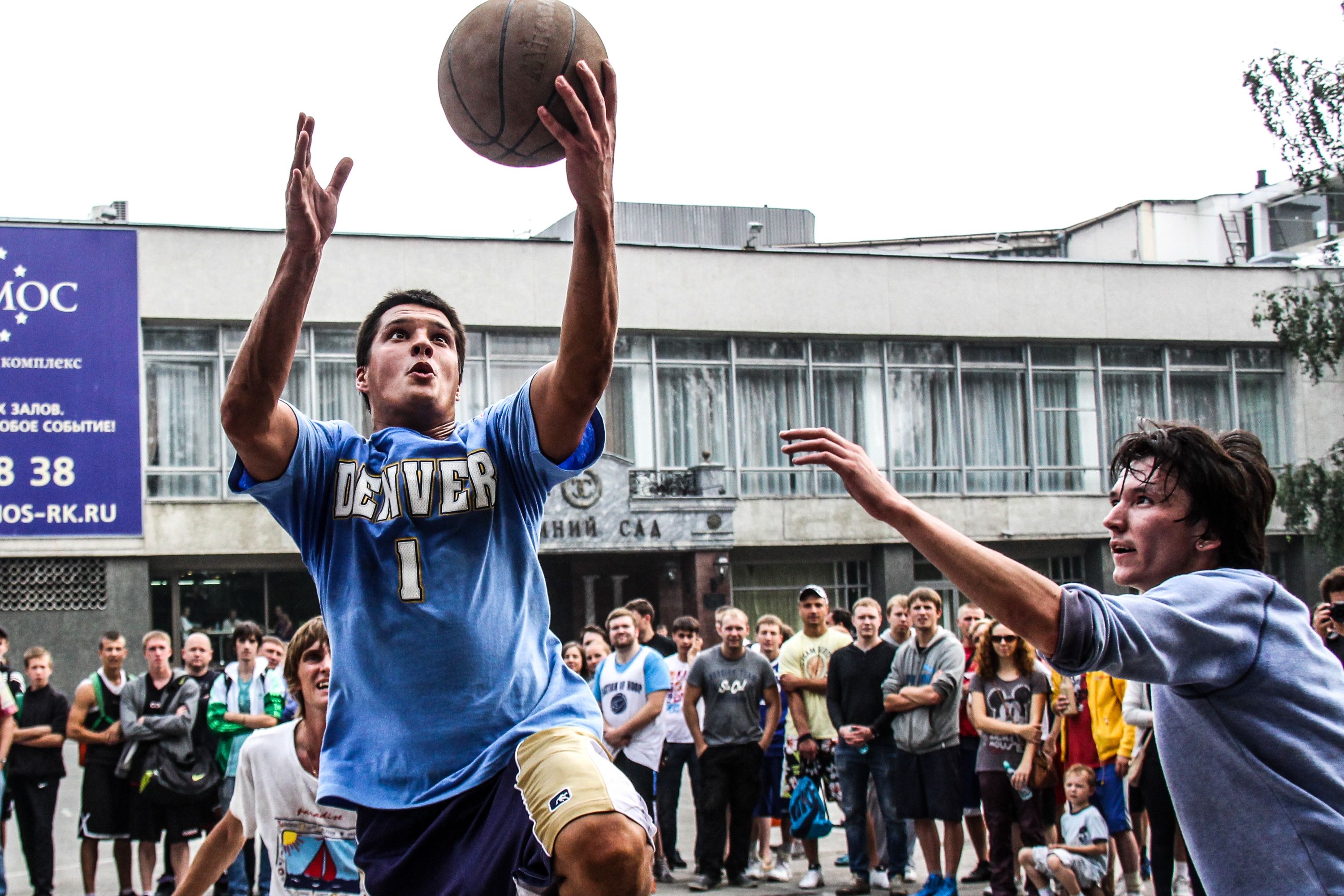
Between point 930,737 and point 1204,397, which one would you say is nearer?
point 930,737

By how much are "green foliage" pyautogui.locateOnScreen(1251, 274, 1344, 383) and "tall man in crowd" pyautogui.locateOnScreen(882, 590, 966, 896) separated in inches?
924

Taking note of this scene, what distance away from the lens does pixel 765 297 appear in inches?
1228

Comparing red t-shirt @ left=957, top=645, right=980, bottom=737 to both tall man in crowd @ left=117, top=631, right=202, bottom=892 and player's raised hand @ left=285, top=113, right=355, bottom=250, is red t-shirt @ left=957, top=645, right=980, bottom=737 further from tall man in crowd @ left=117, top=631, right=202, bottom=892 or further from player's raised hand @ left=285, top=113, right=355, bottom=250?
player's raised hand @ left=285, top=113, right=355, bottom=250

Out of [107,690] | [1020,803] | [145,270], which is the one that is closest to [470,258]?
[145,270]

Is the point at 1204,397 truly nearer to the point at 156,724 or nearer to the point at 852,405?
the point at 852,405

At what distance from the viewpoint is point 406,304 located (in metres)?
4.42

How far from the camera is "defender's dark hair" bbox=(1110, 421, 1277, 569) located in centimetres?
339

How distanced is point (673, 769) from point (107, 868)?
5517 mm

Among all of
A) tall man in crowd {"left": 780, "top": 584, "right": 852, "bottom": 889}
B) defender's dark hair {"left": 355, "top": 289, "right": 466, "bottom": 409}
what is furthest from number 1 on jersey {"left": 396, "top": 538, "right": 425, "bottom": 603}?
tall man in crowd {"left": 780, "top": 584, "right": 852, "bottom": 889}

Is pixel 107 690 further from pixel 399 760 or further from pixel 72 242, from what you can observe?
pixel 72 242

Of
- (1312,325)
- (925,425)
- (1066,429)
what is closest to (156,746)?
(925,425)

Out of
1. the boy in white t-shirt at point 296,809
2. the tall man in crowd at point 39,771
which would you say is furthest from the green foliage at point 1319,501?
the boy in white t-shirt at point 296,809

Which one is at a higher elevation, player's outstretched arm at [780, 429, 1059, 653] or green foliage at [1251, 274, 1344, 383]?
green foliage at [1251, 274, 1344, 383]

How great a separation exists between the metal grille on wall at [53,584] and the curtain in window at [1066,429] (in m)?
20.4
